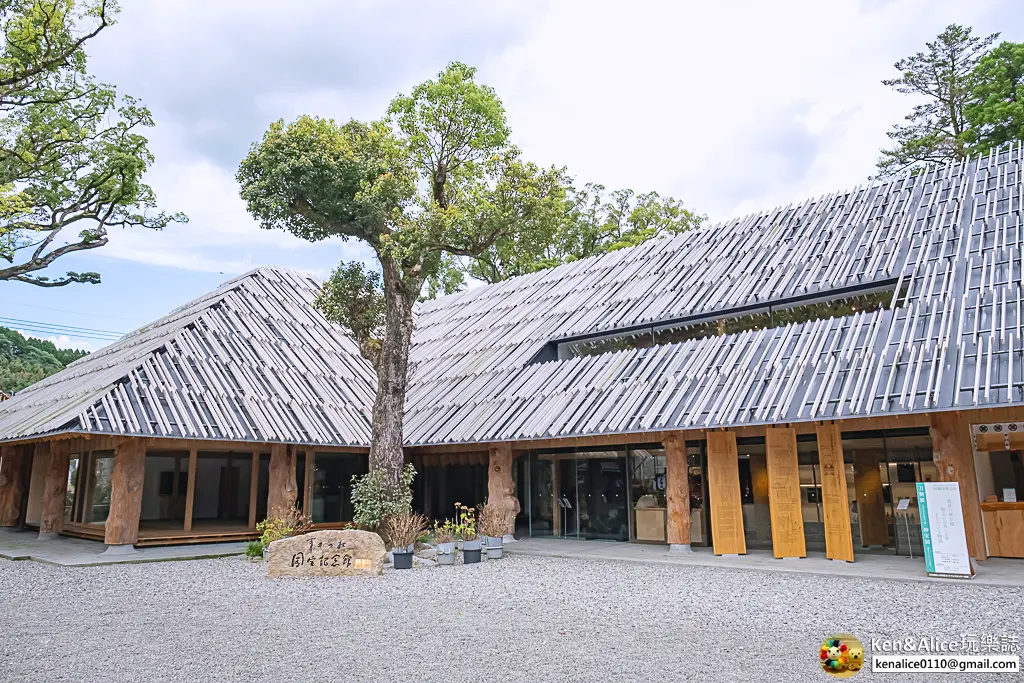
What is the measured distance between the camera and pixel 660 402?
14.4 meters

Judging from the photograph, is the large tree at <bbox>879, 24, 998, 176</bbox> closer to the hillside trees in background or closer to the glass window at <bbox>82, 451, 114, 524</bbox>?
the hillside trees in background

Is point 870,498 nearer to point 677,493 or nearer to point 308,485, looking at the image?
point 677,493

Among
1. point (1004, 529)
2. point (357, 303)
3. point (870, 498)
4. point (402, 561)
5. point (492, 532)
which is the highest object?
point (357, 303)

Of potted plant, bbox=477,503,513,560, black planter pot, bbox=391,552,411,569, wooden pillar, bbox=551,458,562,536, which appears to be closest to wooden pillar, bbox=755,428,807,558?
potted plant, bbox=477,503,513,560

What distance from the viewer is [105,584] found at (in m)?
11.6

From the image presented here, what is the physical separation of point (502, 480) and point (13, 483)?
1699 cm

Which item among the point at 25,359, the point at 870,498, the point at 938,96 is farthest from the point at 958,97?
the point at 25,359

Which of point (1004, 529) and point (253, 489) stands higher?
point (253, 489)

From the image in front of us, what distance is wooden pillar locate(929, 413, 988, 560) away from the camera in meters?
12.0

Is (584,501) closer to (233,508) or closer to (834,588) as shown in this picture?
(834,588)

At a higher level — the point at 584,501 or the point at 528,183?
the point at 528,183

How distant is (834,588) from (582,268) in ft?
49.7

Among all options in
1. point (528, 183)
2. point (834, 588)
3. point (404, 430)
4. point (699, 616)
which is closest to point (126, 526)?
point (404, 430)

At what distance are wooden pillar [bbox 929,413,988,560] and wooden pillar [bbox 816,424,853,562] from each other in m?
1.60
